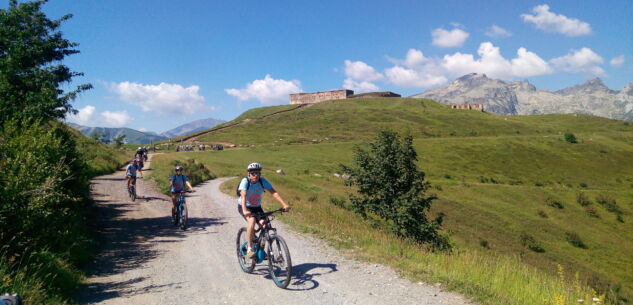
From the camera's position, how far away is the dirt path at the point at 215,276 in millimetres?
7168

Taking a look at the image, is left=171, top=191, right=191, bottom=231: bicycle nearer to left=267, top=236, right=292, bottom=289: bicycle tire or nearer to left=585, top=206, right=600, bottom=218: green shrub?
left=267, top=236, right=292, bottom=289: bicycle tire

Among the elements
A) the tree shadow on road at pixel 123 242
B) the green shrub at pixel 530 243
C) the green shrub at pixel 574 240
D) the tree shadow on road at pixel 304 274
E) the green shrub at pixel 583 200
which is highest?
the tree shadow on road at pixel 304 274

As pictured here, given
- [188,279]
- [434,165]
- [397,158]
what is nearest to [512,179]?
[434,165]

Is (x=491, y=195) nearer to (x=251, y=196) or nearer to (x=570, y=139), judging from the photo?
(x=251, y=196)

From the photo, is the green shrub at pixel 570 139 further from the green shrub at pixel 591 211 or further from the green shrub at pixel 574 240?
the green shrub at pixel 574 240

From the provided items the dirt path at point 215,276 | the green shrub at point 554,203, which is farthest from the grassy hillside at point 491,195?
the dirt path at point 215,276

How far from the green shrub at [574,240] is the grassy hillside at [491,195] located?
0.42 ft

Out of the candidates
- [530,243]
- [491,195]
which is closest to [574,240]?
[530,243]

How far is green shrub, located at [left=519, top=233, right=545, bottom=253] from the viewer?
33875 mm

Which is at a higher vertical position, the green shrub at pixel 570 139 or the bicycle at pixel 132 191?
the green shrub at pixel 570 139

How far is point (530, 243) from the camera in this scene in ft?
113

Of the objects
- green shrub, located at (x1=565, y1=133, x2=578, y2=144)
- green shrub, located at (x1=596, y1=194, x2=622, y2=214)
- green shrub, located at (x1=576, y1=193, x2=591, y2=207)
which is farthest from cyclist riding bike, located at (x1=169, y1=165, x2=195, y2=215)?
green shrub, located at (x1=565, y1=133, x2=578, y2=144)

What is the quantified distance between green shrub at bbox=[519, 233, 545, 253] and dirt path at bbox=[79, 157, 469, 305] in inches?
1149

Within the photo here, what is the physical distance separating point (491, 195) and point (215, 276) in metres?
51.9
